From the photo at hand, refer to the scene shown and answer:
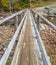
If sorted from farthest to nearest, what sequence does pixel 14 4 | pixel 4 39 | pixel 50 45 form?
pixel 14 4
pixel 4 39
pixel 50 45

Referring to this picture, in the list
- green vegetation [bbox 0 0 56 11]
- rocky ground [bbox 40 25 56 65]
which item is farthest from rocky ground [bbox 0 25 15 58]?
green vegetation [bbox 0 0 56 11]

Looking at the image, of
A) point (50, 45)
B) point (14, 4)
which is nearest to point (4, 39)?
point (50, 45)

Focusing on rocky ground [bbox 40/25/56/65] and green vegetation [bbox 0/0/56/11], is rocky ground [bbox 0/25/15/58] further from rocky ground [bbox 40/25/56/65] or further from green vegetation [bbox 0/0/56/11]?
green vegetation [bbox 0/0/56/11]

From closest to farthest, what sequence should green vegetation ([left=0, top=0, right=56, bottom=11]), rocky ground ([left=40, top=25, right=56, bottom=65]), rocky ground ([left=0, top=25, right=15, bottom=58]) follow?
rocky ground ([left=40, top=25, right=56, bottom=65])
rocky ground ([left=0, top=25, right=15, bottom=58])
green vegetation ([left=0, top=0, right=56, bottom=11])

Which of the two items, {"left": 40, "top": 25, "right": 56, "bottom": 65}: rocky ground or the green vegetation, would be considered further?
the green vegetation

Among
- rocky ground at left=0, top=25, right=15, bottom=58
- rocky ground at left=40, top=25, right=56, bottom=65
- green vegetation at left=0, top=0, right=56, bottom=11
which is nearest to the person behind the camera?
rocky ground at left=40, top=25, right=56, bottom=65

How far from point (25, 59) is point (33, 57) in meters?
0.22

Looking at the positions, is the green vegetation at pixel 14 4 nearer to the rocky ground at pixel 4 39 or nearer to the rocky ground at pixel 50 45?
the rocky ground at pixel 4 39

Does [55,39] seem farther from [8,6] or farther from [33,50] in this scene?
[8,6]

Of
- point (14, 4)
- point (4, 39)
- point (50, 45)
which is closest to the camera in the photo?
point (50, 45)

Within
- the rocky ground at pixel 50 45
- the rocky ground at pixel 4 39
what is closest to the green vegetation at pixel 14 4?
the rocky ground at pixel 4 39

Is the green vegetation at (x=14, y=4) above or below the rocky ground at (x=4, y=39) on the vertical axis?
below

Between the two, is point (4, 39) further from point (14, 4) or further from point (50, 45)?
point (14, 4)

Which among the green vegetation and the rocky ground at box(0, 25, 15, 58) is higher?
the rocky ground at box(0, 25, 15, 58)
